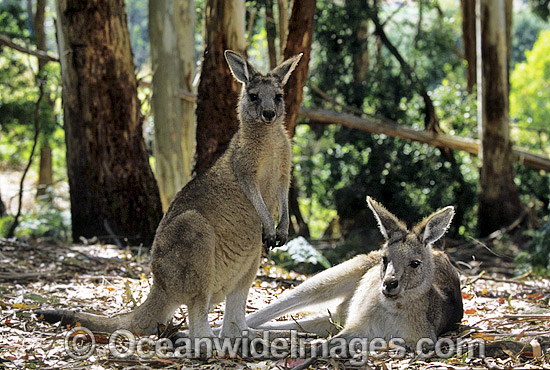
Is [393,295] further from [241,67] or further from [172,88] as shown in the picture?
[172,88]

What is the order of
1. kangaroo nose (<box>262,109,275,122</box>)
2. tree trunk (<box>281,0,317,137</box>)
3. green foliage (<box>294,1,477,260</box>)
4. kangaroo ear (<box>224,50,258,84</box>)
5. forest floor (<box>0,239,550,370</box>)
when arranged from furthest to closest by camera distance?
green foliage (<box>294,1,477,260</box>) → tree trunk (<box>281,0,317,137</box>) → kangaroo ear (<box>224,50,258,84</box>) → kangaroo nose (<box>262,109,275,122</box>) → forest floor (<box>0,239,550,370</box>)

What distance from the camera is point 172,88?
9.70 meters

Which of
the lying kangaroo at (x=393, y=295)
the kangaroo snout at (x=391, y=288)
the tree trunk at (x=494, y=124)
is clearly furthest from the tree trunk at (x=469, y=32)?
the kangaroo snout at (x=391, y=288)

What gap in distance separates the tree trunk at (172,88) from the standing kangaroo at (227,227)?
16.2 ft

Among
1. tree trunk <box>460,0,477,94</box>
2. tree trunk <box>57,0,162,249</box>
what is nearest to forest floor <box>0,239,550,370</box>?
tree trunk <box>57,0,162,249</box>

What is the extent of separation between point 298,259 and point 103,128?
2989mm

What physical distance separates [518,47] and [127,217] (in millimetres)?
48964

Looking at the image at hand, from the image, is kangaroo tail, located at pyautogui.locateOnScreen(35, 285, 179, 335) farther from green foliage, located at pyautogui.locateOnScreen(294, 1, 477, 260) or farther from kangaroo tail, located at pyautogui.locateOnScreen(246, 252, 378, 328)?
green foliage, located at pyautogui.locateOnScreen(294, 1, 477, 260)

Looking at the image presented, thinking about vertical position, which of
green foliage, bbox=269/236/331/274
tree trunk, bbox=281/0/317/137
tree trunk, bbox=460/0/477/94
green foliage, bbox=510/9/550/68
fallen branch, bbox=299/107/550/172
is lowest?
green foliage, bbox=269/236/331/274

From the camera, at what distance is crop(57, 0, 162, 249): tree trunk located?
7867mm

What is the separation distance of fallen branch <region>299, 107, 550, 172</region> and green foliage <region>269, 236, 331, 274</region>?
13.0 ft

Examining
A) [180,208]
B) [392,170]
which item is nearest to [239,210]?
[180,208]

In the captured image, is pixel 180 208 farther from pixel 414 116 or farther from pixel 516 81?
pixel 516 81

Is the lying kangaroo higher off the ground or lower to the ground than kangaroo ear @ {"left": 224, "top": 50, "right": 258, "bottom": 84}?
lower
